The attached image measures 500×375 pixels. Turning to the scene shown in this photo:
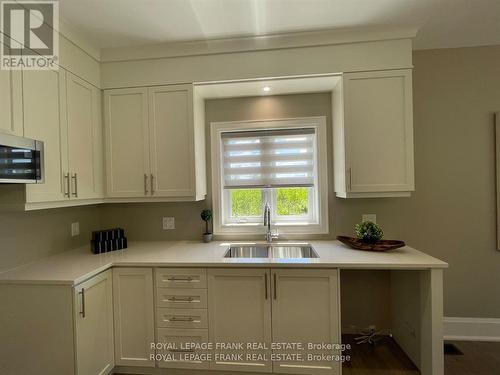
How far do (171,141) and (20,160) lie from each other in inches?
40.7

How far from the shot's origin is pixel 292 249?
2359mm

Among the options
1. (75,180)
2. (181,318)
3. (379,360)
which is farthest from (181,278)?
(379,360)

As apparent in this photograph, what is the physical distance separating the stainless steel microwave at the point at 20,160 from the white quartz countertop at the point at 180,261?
612 mm

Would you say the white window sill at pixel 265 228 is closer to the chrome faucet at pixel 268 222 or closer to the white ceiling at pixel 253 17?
the chrome faucet at pixel 268 222

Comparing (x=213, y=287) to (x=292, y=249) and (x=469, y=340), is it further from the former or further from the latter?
(x=469, y=340)

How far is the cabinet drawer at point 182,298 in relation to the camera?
186 centimetres

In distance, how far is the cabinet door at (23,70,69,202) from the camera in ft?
5.07

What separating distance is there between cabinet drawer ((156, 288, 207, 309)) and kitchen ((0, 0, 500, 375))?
0.03 ft

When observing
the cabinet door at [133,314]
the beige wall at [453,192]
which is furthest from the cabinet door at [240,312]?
the beige wall at [453,192]

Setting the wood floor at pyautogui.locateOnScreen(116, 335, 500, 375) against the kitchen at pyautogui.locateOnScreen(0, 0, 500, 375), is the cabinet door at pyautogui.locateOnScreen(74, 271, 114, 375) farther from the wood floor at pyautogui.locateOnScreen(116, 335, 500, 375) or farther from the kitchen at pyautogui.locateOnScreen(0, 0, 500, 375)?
the wood floor at pyautogui.locateOnScreen(116, 335, 500, 375)

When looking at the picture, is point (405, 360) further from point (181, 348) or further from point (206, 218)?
point (206, 218)

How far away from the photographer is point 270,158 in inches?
100

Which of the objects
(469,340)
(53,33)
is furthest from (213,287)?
(469,340)

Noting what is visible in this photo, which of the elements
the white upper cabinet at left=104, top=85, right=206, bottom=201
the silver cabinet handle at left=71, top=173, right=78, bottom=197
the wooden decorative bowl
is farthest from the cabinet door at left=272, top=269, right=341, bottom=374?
the silver cabinet handle at left=71, top=173, right=78, bottom=197
